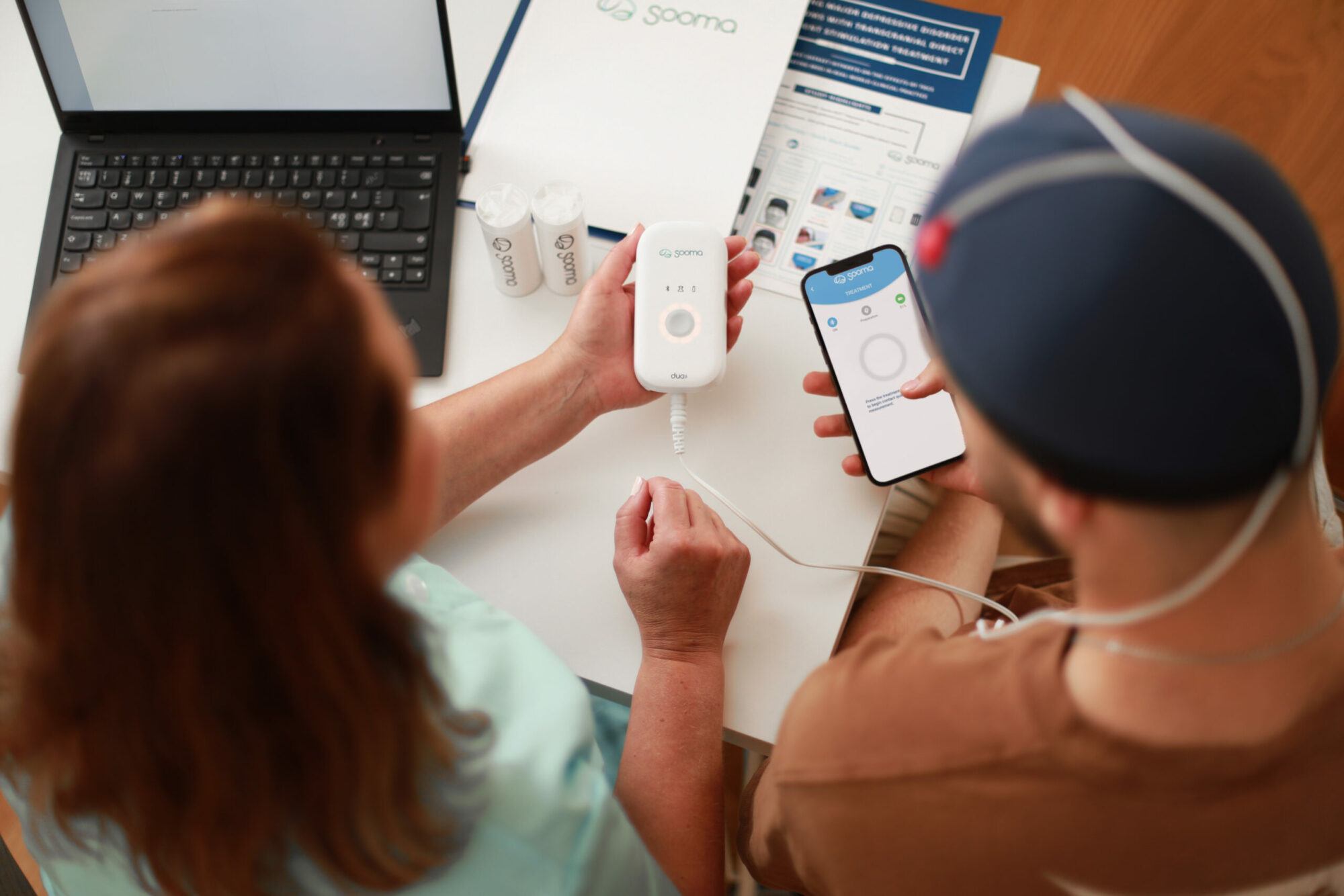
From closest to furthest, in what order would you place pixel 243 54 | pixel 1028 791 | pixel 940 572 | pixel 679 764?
pixel 1028 791 < pixel 679 764 < pixel 243 54 < pixel 940 572

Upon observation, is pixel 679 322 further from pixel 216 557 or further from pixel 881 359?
pixel 216 557

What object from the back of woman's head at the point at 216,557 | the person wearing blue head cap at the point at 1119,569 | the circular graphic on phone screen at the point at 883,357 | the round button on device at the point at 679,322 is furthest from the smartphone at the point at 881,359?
the back of woman's head at the point at 216,557

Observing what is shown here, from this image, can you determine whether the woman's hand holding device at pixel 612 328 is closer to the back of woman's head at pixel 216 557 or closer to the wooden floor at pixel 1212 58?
the back of woman's head at pixel 216 557

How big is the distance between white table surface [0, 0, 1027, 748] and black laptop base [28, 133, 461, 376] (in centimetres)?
3

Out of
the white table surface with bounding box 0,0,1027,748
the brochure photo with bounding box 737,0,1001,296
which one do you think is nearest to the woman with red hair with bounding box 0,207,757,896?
the white table surface with bounding box 0,0,1027,748

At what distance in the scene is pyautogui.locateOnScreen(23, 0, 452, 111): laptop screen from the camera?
0.76m

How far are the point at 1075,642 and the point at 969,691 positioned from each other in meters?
0.06

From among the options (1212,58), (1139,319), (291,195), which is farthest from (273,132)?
(1212,58)

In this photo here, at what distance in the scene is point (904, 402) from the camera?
0.76 meters

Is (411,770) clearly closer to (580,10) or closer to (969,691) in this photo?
(969,691)

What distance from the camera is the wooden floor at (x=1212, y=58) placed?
128 cm

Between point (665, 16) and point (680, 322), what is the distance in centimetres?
37

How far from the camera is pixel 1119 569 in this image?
1.44 ft

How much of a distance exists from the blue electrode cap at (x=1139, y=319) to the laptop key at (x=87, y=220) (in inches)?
31.0
